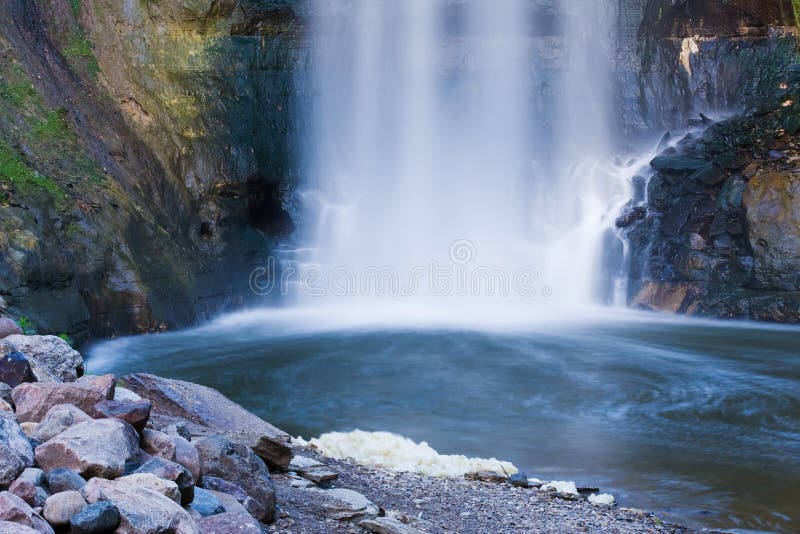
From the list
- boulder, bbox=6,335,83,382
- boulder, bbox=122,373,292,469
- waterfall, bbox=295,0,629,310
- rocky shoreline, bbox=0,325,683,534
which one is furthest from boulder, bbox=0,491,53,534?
waterfall, bbox=295,0,629,310

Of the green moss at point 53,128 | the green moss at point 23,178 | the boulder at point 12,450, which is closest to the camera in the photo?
the boulder at point 12,450

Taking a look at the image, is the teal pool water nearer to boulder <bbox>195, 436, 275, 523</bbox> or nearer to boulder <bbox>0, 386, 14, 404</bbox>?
boulder <bbox>195, 436, 275, 523</bbox>

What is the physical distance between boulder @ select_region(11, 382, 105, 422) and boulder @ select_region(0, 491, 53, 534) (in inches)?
41.5

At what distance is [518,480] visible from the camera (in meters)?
6.97

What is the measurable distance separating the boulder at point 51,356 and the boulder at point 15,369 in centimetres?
20

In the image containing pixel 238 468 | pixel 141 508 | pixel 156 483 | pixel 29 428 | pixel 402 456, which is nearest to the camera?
pixel 141 508

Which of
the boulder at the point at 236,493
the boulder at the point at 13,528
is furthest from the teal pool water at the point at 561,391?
the boulder at the point at 13,528

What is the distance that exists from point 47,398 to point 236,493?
3.63ft

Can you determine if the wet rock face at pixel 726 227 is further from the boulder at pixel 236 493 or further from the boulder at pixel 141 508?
the boulder at pixel 141 508

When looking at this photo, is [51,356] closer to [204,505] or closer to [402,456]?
[204,505]

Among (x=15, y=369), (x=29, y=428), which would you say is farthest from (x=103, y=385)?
(x=29, y=428)

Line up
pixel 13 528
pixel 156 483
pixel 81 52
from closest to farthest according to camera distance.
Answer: pixel 13 528 < pixel 156 483 < pixel 81 52

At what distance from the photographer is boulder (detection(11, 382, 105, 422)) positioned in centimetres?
416

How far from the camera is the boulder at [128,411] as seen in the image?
165 inches
